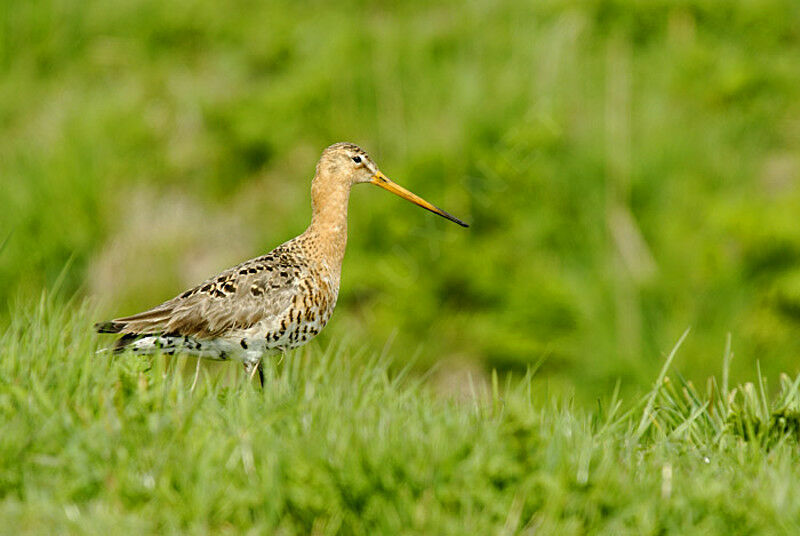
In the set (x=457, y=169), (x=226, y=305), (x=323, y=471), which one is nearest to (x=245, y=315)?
(x=226, y=305)

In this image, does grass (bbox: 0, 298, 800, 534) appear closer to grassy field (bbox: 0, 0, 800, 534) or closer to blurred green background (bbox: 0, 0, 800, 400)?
grassy field (bbox: 0, 0, 800, 534)

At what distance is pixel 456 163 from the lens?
30.6ft

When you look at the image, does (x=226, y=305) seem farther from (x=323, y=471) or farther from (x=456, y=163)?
(x=456, y=163)

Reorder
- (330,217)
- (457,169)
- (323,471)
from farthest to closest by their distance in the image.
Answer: (457,169) < (330,217) < (323,471)

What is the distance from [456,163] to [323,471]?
227 inches

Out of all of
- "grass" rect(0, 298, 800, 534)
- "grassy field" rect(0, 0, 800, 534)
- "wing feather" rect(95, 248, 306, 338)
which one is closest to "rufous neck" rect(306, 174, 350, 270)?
"wing feather" rect(95, 248, 306, 338)

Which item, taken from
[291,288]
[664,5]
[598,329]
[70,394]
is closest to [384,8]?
[664,5]

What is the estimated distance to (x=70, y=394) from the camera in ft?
14.0

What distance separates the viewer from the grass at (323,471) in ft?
12.2

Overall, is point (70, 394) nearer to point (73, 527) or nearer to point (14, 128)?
point (73, 527)

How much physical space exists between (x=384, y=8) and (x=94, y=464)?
7.99m

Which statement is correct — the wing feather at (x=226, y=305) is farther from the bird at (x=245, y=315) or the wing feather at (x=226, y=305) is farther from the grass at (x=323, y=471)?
the grass at (x=323, y=471)

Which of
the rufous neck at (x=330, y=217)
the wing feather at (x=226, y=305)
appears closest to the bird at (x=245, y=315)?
the wing feather at (x=226, y=305)

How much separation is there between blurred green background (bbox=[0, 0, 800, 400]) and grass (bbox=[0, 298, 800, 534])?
4.20 m
